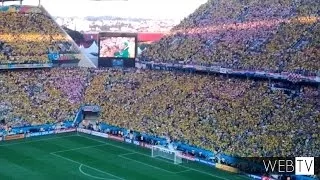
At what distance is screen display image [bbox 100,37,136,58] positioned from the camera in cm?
5384

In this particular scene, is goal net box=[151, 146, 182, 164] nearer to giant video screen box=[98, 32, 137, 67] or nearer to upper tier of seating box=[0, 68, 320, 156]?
upper tier of seating box=[0, 68, 320, 156]

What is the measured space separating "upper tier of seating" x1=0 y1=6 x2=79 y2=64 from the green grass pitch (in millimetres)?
11153

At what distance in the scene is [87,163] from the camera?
36.8 meters

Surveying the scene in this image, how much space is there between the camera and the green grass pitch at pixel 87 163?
33906 millimetres

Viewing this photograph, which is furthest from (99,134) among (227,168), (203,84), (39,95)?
(227,168)

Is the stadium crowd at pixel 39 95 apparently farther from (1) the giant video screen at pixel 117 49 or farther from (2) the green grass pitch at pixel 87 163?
(2) the green grass pitch at pixel 87 163

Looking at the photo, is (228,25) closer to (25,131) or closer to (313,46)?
(313,46)

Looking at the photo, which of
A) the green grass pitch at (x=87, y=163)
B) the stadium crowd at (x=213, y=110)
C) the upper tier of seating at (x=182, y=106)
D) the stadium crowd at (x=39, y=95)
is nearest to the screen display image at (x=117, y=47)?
Result: the upper tier of seating at (x=182, y=106)

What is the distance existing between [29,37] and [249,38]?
878 inches

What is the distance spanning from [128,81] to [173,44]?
5.99 m

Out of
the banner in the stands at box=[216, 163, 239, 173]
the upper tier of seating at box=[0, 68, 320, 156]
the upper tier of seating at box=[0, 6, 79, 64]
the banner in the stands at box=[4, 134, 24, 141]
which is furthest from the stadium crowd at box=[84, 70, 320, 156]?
the banner in the stands at box=[4, 134, 24, 141]

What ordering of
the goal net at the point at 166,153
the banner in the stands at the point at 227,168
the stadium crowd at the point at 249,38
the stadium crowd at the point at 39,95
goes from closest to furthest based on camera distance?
the banner in the stands at the point at 227,168 < the goal net at the point at 166,153 < the stadium crowd at the point at 249,38 < the stadium crowd at the point at 39,95

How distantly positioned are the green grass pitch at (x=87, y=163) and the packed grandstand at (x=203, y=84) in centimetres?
249

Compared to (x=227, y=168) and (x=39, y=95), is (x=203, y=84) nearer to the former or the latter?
(x=227, y=168)
